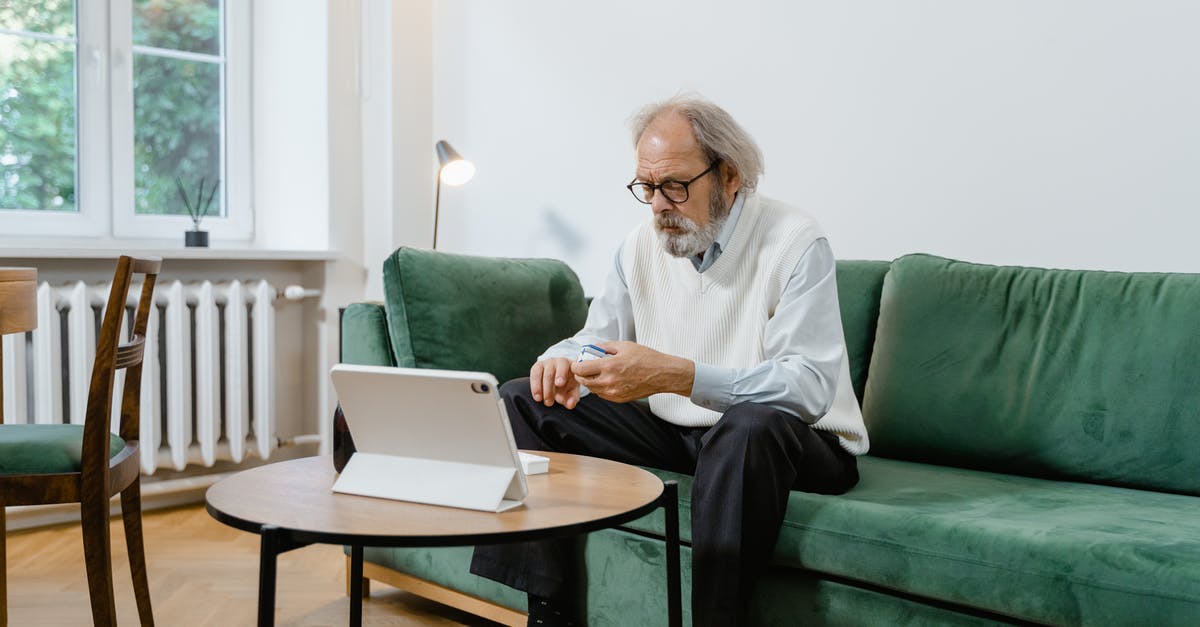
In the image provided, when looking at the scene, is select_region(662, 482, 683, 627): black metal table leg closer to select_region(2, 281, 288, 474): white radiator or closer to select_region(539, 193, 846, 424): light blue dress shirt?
select_region(539, 193, 846, 424): light blue dress shirt

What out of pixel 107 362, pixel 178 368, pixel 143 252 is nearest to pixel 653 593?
pixel 107 362

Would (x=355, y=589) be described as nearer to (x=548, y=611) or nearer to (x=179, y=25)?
(x=548, y=611)

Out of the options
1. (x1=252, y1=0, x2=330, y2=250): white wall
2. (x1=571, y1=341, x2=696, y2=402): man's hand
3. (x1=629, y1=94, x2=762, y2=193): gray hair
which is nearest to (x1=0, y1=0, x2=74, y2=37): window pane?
(x1=252, y1=0, x2=330, y2=250): white wall

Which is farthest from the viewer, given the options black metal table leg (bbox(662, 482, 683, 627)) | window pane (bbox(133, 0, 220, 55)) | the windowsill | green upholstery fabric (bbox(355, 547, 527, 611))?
window pane (bbox(133, 0, 220, 55))

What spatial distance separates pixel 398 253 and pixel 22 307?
0.83 meters

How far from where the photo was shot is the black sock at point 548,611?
1876 millimetres

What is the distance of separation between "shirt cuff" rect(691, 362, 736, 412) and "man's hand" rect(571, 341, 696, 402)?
1.1 inches

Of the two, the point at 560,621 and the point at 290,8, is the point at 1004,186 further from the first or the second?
the point at 290,8

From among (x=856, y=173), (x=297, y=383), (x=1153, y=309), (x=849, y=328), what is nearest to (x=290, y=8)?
(x=297, y=383)

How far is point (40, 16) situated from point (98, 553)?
7.00ft

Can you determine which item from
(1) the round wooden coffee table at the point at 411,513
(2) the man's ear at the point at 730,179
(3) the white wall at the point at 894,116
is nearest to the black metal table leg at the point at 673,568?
(1) the round wooden coffee table at the point at 411,513

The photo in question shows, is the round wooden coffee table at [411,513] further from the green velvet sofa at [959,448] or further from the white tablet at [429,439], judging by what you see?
the green velvet sofa at [959,448]

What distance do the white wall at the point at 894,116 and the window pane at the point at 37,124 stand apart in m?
1.30

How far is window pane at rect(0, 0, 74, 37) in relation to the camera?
3.19 meters
